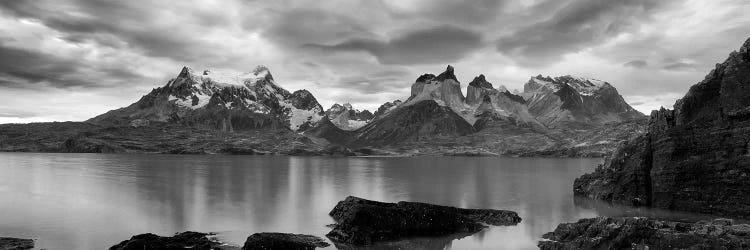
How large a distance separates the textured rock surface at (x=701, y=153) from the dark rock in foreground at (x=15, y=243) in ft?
217

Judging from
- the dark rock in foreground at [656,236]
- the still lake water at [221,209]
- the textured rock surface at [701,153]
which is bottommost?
the still lake water at [221,209]

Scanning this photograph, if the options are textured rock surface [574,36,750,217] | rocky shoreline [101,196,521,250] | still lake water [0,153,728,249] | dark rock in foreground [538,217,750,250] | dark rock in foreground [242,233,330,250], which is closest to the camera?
dark rock in foreground [538,217,750,250]

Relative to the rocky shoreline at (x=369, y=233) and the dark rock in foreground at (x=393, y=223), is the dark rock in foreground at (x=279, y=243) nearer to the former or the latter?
the rocky shoreline at (x=369, y=233)

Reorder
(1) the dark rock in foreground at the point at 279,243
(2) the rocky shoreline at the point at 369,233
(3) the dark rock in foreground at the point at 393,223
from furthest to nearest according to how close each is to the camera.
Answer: (3) the dark rock in foreground at the point at 393,223
(2) the rocky shoreline at the point at 369,233
(1) the dark rock in foreground at the point at 279,243

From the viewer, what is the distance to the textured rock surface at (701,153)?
56.7 m

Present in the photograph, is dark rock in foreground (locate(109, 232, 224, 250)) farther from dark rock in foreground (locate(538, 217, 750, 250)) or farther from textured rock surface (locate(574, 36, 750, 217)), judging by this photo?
textured rock surface (locate(574, 36, 750, 217))

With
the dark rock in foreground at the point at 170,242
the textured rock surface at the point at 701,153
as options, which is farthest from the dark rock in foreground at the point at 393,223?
the textured rock surface at the point at 701,153

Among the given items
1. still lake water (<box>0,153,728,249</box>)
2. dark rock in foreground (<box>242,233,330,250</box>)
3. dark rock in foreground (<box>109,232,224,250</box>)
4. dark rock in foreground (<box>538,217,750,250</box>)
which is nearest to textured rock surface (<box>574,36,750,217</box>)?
still lake water (<box>0,153,728,249</box>)

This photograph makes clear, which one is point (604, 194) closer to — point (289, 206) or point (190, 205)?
point (289, 206)

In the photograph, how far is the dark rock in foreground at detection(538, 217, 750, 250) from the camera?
109ft

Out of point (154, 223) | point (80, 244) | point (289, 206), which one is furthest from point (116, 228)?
point (289, 206)

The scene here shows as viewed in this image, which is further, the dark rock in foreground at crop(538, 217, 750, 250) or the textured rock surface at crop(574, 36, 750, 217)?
the textured rock surface at crop(574, 36, 750, 217)

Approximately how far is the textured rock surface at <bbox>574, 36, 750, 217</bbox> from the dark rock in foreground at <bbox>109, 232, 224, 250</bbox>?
51735mm

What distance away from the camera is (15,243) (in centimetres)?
4266
